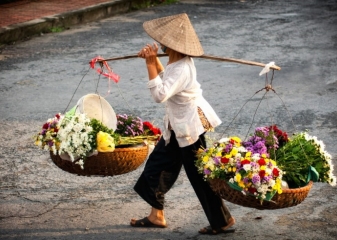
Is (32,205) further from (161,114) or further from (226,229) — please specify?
(161,114)

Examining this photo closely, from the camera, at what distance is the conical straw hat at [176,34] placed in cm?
553

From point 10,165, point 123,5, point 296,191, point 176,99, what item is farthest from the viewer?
point 123,5

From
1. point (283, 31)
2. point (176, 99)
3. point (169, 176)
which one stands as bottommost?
point (283, 31)

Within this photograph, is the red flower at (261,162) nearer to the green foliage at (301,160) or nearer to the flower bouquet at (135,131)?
the green foliage at (301,160)

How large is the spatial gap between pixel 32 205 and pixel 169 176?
1.23 m

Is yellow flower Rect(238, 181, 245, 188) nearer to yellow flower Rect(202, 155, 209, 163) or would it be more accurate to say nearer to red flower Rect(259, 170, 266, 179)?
red flower Rect(259, 170, 266, 179)

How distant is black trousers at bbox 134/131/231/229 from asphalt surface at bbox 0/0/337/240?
19 cm

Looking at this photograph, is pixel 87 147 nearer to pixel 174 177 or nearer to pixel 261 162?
pixel 174 177

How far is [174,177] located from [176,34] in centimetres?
112

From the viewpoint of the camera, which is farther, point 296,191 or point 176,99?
point 176,99

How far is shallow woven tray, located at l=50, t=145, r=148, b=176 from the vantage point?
18.9 ft

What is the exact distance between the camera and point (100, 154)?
5746mm

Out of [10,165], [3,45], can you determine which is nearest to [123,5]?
[3,45]

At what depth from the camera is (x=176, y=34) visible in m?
5.57
